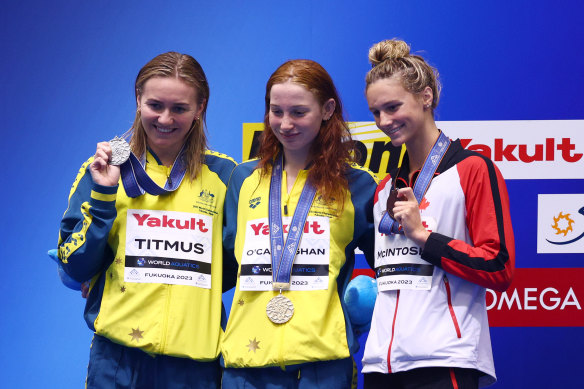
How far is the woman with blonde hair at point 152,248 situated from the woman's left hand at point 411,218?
2.15ft

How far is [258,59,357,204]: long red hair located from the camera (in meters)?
2.24

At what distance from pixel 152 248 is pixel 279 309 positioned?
0.46 metres

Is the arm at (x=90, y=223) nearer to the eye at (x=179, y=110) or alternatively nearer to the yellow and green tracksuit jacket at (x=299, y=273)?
the eye at (x=179, y=110)

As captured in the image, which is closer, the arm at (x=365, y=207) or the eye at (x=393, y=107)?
the eye at (x=393, y=107)

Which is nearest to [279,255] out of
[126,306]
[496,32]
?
[126,306]

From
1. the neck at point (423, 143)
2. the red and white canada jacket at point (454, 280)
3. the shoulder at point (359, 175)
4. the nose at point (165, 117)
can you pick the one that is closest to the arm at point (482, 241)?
the red and white canada jacket at point (454, 280)

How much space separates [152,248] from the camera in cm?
226

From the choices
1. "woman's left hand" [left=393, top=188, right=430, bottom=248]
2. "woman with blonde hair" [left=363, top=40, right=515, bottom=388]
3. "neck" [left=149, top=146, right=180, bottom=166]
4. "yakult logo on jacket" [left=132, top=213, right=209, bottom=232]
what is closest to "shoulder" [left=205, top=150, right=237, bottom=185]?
"neck" [left=149, top=146, right=180, bottom=166]

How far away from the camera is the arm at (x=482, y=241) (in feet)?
6.28

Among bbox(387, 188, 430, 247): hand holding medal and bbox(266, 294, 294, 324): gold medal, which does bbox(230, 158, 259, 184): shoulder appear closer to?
bbox(266, 294, 294, 324): gold medal

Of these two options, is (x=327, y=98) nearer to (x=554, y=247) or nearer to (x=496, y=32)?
(x=496, y=32)

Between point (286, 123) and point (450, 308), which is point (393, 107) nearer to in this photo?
point (286, 123)

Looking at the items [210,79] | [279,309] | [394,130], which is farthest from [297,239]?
[210,79]

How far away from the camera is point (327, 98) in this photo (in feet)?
7.52
